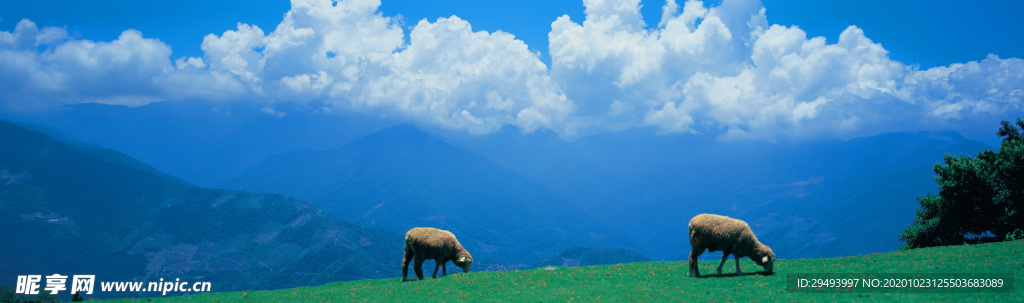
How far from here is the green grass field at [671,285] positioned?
2142 centimetres

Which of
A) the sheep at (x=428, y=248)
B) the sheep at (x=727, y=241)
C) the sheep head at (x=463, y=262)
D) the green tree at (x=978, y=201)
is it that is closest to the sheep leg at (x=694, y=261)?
the sheep at (x=727, y=241)

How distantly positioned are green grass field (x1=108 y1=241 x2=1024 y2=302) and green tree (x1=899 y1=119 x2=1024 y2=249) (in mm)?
11704

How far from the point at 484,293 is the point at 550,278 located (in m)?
5.19

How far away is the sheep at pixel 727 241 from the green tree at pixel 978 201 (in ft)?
89.4

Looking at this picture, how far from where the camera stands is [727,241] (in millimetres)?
26562

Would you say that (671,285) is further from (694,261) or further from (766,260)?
(766,260)

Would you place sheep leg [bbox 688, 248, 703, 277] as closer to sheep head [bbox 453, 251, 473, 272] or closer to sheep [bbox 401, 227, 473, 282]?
sheep [bbox 401, 227, 473, 282]

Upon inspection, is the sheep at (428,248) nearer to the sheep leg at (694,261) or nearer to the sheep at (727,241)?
the sheep leg at (694,261)

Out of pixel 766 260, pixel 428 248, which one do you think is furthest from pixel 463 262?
A: pixel 766 260

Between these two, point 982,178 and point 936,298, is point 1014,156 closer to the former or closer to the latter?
point 982,178

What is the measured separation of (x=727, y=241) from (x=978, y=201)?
30930 millimetres

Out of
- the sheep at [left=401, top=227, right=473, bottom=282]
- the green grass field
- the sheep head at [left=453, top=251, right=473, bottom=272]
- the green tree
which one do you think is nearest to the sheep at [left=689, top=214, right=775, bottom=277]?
the green grass field

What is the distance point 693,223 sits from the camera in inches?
1072

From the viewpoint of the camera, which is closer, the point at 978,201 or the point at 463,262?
the point at 463,262
